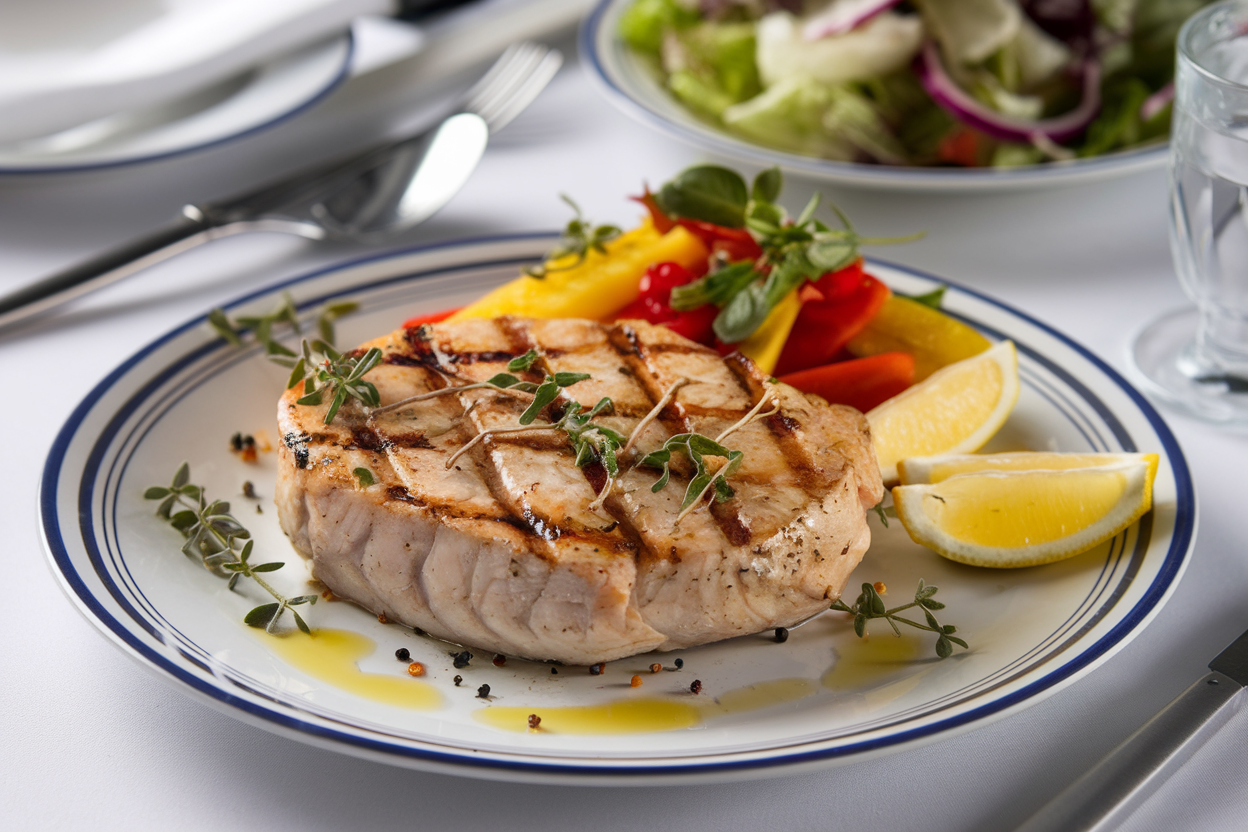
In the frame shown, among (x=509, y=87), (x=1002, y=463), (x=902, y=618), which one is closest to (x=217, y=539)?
(x=902, y=618)

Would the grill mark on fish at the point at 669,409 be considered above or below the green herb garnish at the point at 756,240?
below

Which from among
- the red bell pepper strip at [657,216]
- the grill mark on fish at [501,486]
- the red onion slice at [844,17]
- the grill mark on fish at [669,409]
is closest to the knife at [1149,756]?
the grill mark on fish at [669,409]

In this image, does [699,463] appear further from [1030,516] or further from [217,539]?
[217,539]

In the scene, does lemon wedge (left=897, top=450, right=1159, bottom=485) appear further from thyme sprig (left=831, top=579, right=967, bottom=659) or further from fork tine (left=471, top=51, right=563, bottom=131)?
fork tine (left=471, top=51, right=563, bottom=131)

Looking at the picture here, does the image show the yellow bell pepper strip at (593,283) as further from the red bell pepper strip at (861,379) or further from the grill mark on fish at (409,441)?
the grill mark on fish at (409,441)

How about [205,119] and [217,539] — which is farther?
[205,119]

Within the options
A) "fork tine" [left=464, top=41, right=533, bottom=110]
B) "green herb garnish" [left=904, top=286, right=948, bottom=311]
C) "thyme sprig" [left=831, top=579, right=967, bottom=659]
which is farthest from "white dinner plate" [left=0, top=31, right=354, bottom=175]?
"thyme sprig" [left=831, top=579, right=967, bottom=659]

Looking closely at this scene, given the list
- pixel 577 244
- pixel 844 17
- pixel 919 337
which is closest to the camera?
pixel 919 337
